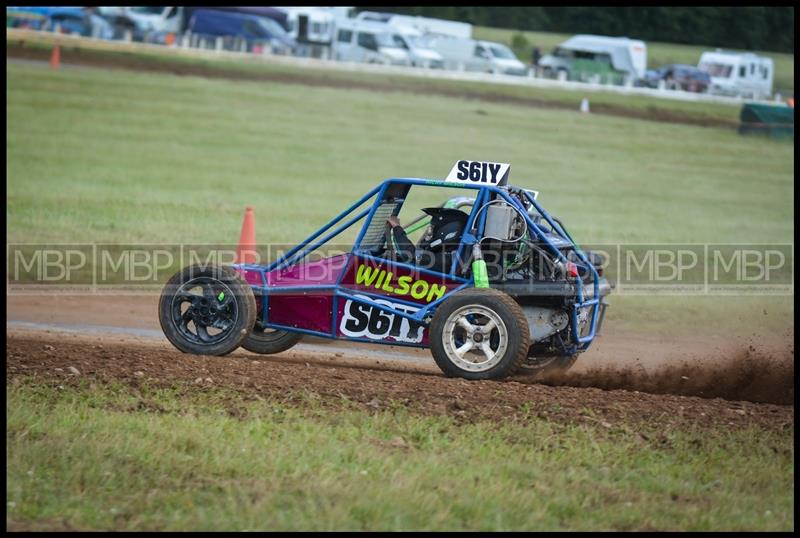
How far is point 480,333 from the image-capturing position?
8789mm

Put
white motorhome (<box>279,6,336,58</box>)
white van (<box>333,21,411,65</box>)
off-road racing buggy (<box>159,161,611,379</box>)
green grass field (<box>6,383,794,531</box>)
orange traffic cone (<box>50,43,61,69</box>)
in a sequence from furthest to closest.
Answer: white motorhome (<box>279,6,336,58</box>)
white van (<box>333,21,411,65</box>)
orange traffic cone (<box>50,43,61,69</box>)
off-road racing buggy (<box>159,161,611,379</box>)
green grass field (<box>6,383,794,531</box>)

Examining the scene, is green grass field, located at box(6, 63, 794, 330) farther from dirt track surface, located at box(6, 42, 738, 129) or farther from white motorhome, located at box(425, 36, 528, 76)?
white motorhome, located at box(425, 36, 528, 76)

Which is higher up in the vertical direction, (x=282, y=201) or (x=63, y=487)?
(x=282, y=201)

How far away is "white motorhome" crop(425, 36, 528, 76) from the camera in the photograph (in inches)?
1729

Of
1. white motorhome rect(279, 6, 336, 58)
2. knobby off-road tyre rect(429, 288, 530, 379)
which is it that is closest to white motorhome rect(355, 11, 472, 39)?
white motorhome rect(279, 6, 336, 58)

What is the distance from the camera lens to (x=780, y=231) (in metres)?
21.9

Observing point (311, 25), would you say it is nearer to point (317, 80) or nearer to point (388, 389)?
point (317, 80)

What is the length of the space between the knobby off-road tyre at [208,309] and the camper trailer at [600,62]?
36.2 metres

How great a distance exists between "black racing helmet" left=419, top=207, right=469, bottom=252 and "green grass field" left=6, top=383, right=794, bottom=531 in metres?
1.91

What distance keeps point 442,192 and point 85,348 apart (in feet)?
47.8

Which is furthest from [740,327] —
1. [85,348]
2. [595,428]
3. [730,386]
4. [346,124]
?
[346,124]

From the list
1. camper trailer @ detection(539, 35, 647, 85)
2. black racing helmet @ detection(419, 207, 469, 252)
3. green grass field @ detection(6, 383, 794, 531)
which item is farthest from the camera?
camper trailer @ detection(539, 35, 647, 85)

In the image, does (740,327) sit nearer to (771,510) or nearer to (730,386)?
(730,386)

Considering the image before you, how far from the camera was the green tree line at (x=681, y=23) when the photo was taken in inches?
2080
